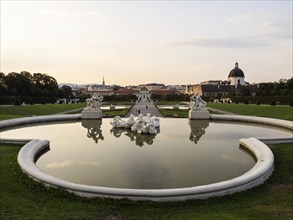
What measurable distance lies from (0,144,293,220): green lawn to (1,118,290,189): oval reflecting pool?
1.48 meters


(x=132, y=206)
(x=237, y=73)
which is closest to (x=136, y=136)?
(x=132, y=206)

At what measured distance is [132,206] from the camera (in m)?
7.48

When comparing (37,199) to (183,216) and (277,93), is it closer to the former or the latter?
(183,216)

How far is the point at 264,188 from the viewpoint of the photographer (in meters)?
8.93

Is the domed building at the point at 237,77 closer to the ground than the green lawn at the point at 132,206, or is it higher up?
higher up

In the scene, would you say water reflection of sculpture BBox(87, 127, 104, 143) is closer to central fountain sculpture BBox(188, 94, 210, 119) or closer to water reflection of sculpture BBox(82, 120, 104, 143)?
water reflection of sculpture BBox(82, 120, 104, 143)

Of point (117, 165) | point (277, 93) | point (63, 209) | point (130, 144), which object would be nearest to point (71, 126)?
point (130, 144)

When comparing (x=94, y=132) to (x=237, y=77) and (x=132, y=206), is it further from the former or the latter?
(x=237, y=77)

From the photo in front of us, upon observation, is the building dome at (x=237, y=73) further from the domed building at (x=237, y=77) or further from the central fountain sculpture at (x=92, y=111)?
the central fountain sculpture at (x=92, y=111)

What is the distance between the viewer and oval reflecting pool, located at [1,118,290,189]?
9.96 metres

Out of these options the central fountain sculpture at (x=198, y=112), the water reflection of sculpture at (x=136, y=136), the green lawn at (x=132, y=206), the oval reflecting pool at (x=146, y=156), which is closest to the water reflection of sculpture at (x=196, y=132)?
the oval reflecting pool at (x=146, y=156)

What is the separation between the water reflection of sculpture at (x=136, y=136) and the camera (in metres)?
15.9

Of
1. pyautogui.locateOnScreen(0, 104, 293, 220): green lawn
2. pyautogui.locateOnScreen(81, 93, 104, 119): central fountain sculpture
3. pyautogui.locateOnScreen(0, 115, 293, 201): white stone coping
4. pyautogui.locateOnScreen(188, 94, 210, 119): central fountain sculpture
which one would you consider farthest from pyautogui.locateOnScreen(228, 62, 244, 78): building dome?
pyautogui.locateOnScreen(0, 104, 293, 220): green lawn

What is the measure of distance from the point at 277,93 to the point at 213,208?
2102 inches
